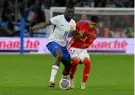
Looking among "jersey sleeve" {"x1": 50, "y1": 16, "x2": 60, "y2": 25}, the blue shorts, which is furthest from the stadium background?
"jersey sleeve" {"x1": 50, "y1": 16, "x2": 60, "y2": 25}

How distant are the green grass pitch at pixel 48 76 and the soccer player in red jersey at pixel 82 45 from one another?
1.71 feet

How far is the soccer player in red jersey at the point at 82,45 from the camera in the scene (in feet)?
49.6

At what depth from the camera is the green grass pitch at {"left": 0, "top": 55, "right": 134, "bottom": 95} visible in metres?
14.4

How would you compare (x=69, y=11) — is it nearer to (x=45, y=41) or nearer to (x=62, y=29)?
(x=62, y=29)

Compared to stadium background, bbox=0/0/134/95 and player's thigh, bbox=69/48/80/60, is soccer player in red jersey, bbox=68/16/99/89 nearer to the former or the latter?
player's thigh, bbox=69/48/80/60

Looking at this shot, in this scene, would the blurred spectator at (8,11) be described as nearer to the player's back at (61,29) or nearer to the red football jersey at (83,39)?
the red football jersey at (83,39)

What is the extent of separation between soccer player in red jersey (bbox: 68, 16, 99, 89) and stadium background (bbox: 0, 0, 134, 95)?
2.14 m

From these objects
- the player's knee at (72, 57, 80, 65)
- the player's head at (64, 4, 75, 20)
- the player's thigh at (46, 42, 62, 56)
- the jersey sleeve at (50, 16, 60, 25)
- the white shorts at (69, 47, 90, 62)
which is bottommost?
the player's knee at (72, 57, 80, 65)

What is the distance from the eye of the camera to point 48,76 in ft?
63.2

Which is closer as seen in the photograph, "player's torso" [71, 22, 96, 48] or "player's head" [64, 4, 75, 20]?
"player's head" [64, 4, 75, 20]

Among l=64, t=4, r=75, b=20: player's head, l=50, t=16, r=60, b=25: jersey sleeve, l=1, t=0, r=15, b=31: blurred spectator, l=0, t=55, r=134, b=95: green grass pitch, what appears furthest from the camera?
l=1, t=0, r=15, b=31: blurred spectator

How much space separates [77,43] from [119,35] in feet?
55.5

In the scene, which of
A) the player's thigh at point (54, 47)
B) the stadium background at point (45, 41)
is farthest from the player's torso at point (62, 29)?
the stadium background at point (45, 41)

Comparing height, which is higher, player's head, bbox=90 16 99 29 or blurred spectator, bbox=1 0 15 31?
player's head, bbox=90 16 99 29
